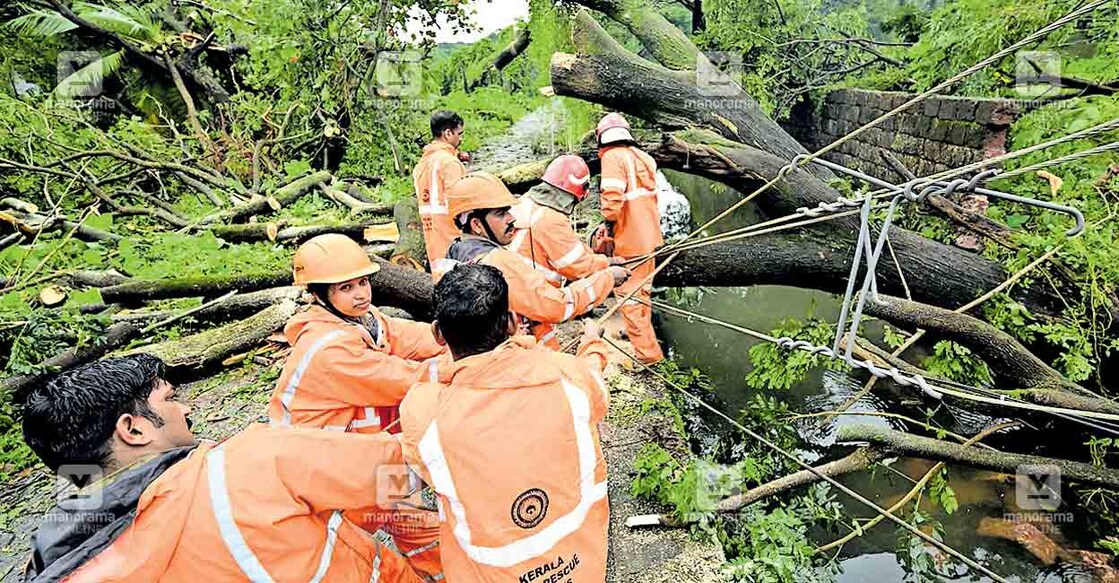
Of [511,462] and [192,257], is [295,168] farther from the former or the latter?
[511,462]

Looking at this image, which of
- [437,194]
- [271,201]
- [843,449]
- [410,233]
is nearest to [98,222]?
[271,201]

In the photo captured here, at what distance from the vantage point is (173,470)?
1.32 metres

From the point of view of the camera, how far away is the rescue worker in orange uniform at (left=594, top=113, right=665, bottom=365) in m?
3.97

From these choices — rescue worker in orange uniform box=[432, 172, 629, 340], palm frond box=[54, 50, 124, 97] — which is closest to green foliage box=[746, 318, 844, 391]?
rescue worker in orange uniform box=[432, 172, 629, 340]

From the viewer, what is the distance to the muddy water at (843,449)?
10.6ft

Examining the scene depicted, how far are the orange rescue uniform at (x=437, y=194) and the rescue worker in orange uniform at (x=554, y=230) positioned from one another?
1280mm

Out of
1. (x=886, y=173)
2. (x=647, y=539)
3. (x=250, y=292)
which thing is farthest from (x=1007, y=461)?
(x=886, y=173)

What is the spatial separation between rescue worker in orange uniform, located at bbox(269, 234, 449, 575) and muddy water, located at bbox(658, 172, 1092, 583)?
7.60 feet

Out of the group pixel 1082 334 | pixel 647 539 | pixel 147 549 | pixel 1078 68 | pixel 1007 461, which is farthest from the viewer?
pixel 1078 68

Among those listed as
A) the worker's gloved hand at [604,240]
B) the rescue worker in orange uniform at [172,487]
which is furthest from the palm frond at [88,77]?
the rescue worker in orange uniform at [172,487]

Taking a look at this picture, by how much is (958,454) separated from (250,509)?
3052mm

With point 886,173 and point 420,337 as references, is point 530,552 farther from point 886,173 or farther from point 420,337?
point 886,173

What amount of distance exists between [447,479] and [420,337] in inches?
49.0

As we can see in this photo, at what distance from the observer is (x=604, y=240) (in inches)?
172
